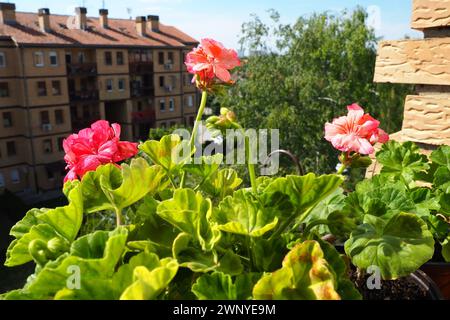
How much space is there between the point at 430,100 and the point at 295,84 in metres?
10.9

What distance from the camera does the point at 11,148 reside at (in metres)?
14.0

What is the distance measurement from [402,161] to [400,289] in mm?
420

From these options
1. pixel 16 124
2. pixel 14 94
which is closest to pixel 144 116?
pixel 16 124

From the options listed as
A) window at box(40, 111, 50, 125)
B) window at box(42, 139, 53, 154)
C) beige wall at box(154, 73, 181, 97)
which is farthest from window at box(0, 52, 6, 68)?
beige wall at box(154, 73, 181, 97)

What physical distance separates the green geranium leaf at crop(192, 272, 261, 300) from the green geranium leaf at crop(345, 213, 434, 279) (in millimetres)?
207

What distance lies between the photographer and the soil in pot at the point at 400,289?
28.7 inches

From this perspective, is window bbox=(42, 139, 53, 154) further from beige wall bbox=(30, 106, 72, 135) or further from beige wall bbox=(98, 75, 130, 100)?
beige wall bbox=(98, 75, 130, 100)

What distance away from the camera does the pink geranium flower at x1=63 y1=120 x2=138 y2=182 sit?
85 cm

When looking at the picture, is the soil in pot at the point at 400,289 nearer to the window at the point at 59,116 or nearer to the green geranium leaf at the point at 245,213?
the green geranium leaf at the point at 245,213

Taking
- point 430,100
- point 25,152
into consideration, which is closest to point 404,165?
point 430,100

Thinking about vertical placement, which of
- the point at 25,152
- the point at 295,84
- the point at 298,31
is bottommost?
the point at 25,152

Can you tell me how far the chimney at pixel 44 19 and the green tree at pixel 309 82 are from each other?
633cm

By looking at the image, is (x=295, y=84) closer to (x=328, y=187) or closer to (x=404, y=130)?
(x=404, y=130)
